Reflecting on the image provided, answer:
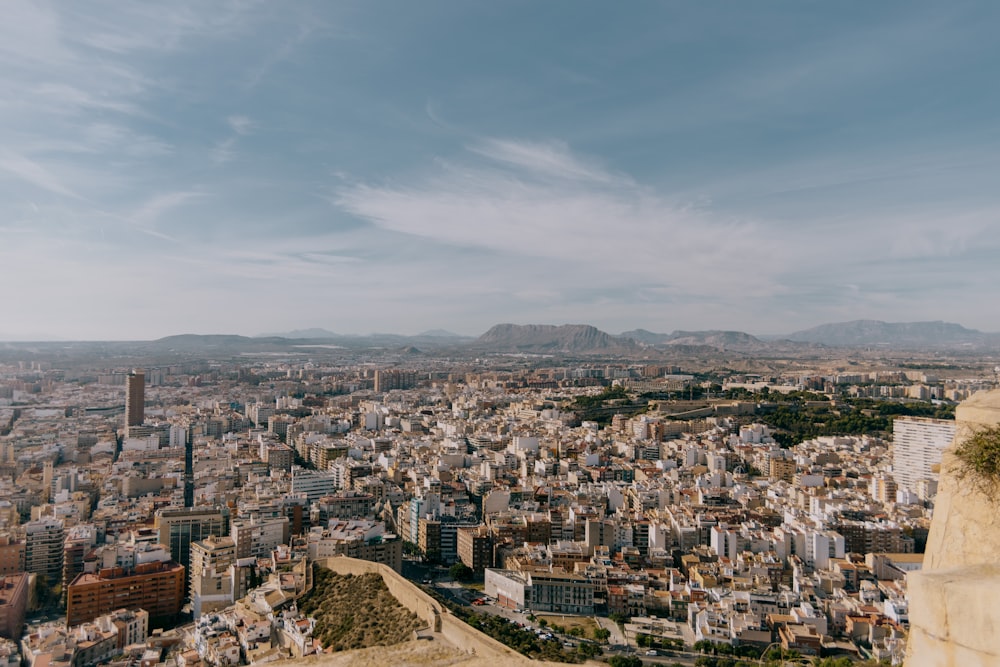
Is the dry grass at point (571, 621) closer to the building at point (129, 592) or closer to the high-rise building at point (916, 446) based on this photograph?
the building at point (129, 592)

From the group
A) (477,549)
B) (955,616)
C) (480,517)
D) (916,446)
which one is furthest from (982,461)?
(916,446)

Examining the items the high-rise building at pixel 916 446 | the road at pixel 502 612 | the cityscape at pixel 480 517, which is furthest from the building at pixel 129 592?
the high-rise building at pixel 916 446

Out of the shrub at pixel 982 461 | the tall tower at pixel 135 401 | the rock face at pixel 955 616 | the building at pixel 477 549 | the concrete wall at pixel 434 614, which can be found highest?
the shrub at pixel 982 461

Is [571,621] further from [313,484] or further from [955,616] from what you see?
[955,616]

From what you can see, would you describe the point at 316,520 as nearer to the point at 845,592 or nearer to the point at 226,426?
the point at 845,592

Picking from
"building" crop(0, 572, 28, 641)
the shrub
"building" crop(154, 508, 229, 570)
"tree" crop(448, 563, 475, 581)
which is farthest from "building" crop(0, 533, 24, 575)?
the shrub

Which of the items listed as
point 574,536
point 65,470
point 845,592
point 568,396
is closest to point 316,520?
point 574,536
